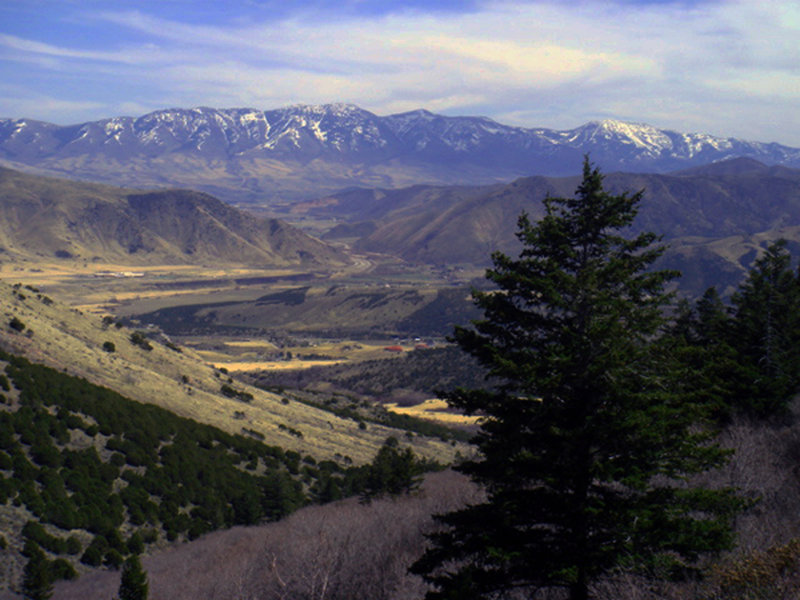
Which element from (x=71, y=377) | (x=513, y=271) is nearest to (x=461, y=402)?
(x=513, y=271)

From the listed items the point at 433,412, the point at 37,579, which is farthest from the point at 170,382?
the point at 433,412

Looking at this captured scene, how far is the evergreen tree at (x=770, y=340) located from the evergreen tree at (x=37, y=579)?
81.0 feet

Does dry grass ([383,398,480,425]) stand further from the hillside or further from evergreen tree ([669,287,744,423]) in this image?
evergreen tree ([669,287,744,423])

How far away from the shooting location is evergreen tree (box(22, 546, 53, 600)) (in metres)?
20.0

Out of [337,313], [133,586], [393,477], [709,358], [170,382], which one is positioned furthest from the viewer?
[337,313]

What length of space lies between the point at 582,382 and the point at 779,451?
12966mm

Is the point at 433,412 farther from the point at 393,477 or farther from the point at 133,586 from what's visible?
the point at 133,586

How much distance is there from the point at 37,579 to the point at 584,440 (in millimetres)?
16680

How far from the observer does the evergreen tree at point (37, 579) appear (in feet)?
65.7

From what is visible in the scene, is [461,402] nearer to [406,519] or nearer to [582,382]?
[582,382]

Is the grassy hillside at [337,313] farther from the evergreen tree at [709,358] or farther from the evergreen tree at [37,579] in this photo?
the evergreen tree at [37,579]

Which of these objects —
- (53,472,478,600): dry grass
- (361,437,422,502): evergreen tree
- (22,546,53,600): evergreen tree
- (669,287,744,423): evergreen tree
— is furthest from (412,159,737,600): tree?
(361,437,422,502): evergreen tree

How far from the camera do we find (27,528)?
2367 centimetres

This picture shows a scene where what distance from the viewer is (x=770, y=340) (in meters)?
29.8
